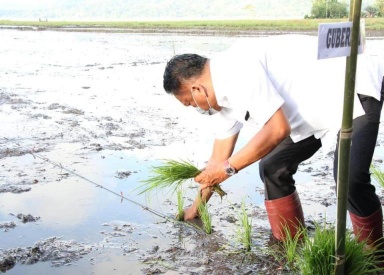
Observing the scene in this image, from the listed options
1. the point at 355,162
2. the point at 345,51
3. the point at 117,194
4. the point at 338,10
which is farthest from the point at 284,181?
the point at 338,10

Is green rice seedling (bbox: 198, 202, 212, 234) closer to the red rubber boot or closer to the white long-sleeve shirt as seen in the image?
the red rubber boot

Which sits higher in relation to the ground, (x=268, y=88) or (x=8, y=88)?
(x=268, y=88)

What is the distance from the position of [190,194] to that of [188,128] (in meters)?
2.83

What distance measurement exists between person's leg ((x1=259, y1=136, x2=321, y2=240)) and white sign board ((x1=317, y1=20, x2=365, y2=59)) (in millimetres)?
1192

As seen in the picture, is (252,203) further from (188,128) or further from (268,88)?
(188,128)

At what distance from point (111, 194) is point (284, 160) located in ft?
7.10

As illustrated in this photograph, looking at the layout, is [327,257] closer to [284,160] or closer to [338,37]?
[284,160]

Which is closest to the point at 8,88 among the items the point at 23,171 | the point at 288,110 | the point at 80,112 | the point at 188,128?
the point at 80,112

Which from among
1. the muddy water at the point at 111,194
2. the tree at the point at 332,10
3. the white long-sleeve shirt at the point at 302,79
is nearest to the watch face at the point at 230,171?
the white long-sleeve shirt at the point at 302,79

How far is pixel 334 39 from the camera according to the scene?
91.8 inches

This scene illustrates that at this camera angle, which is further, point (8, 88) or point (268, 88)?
point (8, 88)

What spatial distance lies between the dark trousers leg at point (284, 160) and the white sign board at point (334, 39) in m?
1.19

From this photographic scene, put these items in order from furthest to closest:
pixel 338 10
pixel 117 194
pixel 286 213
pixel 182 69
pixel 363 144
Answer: pixel 338 10, pixel 117 194, pixel 286 213, pixel 363 144, pixel 182 69

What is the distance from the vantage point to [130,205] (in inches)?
196
